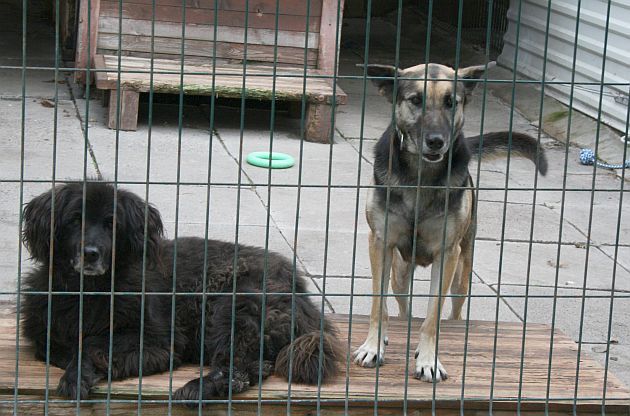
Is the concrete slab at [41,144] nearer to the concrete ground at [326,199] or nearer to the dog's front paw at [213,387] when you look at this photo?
the concrete ground at [326,199]

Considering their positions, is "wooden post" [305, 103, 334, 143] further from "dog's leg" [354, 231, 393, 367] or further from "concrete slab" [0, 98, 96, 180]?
"dog's leg" [354, 231, 393, 367]

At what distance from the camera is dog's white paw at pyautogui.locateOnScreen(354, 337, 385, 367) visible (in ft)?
15.5

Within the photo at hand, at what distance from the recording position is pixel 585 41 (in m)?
12.2

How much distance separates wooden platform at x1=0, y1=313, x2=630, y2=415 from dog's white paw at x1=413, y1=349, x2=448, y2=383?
0.05 meters

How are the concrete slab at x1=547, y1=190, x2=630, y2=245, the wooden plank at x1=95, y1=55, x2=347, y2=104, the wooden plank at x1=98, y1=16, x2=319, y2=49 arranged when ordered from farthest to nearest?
the wooden plank at x1=98, y1=16, x2=319, y2=49 < the wooden plank at x1=95, y1=55, x2=347, y2=104 < the concrete slab at x1=547, y1=190, x2=630, y2=245

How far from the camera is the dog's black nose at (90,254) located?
13.7 feet

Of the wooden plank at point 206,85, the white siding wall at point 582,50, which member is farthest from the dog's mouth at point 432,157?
the white siding wall at point 582,50

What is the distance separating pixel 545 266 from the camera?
7637mm

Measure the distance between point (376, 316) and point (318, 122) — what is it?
6.03m

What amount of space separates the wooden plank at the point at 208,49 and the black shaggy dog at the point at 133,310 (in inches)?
278

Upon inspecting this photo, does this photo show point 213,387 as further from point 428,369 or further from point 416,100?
point 416,100

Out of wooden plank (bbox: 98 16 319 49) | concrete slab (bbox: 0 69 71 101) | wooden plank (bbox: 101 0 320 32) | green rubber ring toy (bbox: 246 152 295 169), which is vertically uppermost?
wooden plank (bbox: 101 0 320 32)

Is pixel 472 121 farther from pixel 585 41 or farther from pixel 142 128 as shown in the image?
pixel 142 128

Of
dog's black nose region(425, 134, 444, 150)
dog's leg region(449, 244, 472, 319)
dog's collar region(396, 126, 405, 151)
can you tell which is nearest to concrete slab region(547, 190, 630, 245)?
dog's leg region(449, 244, 472, 319)
